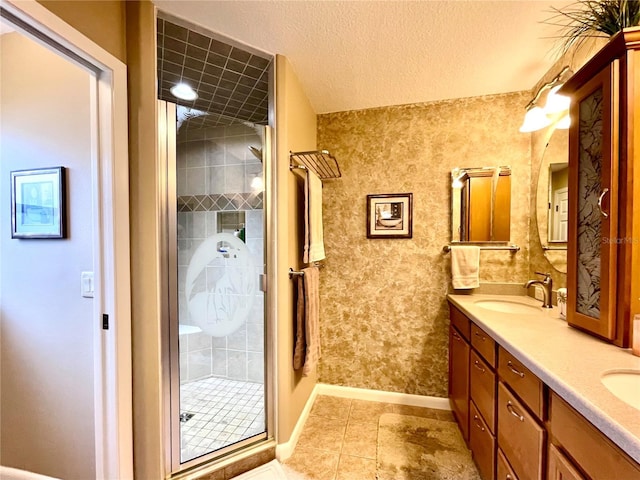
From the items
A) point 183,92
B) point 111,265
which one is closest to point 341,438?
point 111,265

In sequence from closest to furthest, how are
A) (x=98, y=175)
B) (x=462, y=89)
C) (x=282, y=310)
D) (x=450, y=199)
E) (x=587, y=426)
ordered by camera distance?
1. (x=587, y=426)
2. (x=98, y=175)
3. (x=282, y=310)
4. (x=462, y=89)
5. (x=450, y=199)

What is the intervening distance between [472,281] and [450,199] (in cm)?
66

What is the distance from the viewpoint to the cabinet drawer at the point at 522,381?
88 cm

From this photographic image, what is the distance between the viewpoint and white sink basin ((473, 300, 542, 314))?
166 centimetres

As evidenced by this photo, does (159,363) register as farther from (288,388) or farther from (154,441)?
(288,388)

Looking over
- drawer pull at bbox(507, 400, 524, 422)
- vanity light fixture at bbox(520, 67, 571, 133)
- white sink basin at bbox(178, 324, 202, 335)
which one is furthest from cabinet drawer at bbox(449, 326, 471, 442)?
white sink basin at bbox(178, 324, 202, 335)

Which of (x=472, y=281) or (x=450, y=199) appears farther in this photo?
(x=450, y=199)

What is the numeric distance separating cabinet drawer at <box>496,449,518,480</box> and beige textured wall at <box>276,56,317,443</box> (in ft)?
3.67

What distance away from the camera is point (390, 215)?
84.0 inches

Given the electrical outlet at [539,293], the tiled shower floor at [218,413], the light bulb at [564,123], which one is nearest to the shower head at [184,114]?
the tiled shower floor at [218,413]

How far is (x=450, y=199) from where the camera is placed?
2.04m

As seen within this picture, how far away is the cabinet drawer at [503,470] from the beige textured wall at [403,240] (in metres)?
0.92

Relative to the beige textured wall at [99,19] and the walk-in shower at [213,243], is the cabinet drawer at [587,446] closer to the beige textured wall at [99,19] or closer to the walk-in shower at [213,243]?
the walk-in shower at [213,243]

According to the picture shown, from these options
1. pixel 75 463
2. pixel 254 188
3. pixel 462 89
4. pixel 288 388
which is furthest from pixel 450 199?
pixel 75 463
